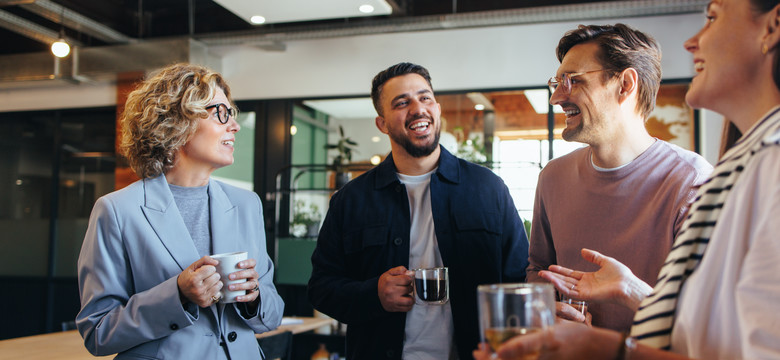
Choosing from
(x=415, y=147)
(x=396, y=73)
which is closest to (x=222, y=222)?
(x=415, y=147)

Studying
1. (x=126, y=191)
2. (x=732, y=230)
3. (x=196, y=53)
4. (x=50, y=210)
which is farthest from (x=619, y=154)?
(x=50, y=210)

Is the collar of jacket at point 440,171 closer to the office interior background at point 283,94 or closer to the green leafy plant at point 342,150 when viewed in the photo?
the office interior background at point 283,94

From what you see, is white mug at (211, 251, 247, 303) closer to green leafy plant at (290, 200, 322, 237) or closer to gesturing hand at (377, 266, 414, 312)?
gesturing hand at (377, 266, 414, 312)

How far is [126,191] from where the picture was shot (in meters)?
2.00

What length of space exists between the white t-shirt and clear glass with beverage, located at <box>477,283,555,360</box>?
114cm

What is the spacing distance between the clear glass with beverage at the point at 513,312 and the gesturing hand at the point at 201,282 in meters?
1.06

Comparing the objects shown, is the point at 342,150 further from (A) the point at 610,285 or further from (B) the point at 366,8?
(A) the point at 610,285

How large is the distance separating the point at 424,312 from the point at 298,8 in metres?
3.49

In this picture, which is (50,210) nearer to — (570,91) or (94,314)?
(94,314)

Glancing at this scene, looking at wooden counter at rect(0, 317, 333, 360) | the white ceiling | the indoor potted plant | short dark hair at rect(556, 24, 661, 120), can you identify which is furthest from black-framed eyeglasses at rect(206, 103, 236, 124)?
the indoor potted plant

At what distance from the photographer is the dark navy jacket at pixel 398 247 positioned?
209cm

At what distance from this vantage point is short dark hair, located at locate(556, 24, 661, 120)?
1.97 meters

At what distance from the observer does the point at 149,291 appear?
5.99 ft

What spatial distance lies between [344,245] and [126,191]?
31.9 inches
